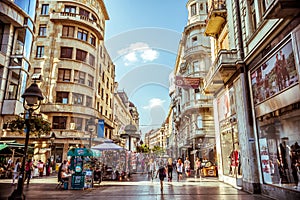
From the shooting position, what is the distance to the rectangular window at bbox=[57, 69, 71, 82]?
104 feet

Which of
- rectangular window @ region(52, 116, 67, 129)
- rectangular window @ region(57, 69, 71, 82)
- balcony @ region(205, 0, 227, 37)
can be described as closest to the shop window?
rectangular window @ region(57, 69, 71, 82)

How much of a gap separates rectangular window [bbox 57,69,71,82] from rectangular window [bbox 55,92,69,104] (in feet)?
6.19

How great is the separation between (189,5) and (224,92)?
23.0 meters

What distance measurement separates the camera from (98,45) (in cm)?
3769

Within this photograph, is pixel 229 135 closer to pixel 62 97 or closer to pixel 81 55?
pixel 62 97

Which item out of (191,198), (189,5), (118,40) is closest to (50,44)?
(118,40)

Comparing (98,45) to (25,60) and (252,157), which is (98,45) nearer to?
(25,60)

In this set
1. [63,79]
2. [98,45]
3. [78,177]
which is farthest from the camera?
[98,45]

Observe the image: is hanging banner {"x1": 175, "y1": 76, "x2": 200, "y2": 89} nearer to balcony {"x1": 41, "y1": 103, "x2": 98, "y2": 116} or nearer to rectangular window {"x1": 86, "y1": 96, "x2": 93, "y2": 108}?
balcony {"x1": 41, "y1": 103, "x2": 98, "y2": 116}

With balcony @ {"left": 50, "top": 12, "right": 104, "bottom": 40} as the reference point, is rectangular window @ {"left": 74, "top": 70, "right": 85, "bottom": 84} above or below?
below

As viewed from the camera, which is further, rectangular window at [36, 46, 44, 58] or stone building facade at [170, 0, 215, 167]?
rectangular window at [36, 46, 44, 58]

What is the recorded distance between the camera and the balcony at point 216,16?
15180mm

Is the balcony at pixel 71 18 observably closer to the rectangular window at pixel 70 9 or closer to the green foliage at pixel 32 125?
the rectangular window at pixel 70 9

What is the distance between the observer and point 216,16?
50.6ft
